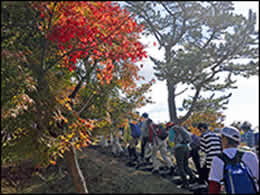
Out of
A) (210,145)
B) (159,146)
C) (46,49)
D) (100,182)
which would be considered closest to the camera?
(46,49)

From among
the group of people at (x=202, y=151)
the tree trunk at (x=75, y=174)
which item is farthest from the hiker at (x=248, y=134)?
the tree trunk at (x=75, y=174)

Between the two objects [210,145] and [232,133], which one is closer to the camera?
[232,133]

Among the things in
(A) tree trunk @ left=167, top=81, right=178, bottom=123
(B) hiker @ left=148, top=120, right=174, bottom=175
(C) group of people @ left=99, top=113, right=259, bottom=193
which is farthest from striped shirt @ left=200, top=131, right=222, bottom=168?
(A) tree trunk @ left=167, top=81, right=178, bottom=123

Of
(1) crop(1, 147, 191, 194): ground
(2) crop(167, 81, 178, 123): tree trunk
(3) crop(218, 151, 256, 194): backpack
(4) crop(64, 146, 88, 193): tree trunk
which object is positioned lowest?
(1) crop(1, 147, 191, 194): ground

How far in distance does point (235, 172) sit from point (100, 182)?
21.5 ft

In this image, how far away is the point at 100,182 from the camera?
29.0ft

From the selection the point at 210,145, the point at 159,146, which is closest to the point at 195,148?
the point at 210,145

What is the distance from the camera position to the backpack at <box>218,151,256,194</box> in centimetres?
312

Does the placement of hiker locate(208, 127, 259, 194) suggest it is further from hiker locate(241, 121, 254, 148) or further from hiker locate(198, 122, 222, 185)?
hiker locate(241, 121, 254, 148)

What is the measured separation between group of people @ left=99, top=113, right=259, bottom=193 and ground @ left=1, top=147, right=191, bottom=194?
2.27 feet

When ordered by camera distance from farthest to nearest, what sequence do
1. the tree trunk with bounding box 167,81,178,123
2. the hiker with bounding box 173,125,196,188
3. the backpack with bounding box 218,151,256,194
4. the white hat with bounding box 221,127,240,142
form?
the tree trunk with bounding box 167,81,178,123
the hiker with bounding box 173,125,196,188
the white hat with bounding box 221,127,240,142
the backpack with bounding box 218,151,256,194

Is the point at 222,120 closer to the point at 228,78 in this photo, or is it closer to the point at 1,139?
the point at 228,78

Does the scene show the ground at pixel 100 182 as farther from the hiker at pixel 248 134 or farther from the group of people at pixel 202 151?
the hiker at pixel 248 134

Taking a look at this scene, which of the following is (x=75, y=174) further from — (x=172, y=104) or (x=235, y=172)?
(x=172, y=104)
